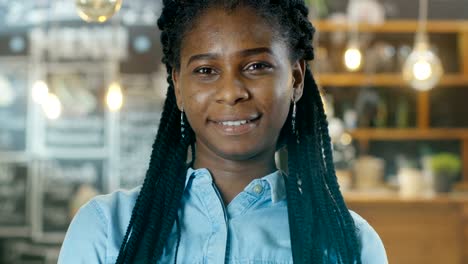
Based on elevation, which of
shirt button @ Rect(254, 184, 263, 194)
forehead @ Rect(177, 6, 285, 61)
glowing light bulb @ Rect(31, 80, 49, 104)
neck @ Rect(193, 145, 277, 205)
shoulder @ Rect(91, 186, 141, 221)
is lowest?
shoulder @ Rect(91, 186, 141, 221)

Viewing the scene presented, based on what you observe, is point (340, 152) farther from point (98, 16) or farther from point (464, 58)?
point (98, 16)

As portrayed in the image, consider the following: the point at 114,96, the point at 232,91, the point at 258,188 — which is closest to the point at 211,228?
the point at 258,188

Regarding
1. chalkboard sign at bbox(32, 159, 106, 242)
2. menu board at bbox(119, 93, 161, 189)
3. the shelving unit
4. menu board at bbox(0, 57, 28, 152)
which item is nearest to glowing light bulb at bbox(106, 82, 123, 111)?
menu board at bbox(119, 93, 161, 189)

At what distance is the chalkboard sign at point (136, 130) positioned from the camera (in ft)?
15.9

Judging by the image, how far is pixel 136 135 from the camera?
4883 mm

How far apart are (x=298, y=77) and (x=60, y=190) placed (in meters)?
3.63

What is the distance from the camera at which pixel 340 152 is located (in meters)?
5.66

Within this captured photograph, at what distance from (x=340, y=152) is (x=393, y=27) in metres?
1.06

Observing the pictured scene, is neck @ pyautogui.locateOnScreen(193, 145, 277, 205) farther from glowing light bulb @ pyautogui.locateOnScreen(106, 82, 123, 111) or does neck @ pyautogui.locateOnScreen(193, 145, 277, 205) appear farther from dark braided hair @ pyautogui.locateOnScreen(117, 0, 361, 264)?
glowing light bulb @ pyautogui.locateOnScreen(106, 82, 123, 111)

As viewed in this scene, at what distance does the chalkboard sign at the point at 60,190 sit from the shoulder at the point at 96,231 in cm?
354

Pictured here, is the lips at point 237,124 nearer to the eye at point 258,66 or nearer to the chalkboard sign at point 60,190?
the eye at point 258,66

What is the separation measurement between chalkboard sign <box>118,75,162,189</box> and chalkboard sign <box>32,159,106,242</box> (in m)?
0.14

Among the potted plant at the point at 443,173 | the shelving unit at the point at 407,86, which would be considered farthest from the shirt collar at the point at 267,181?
the shelving unit at the point at 407,86

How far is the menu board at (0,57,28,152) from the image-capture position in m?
4.88
